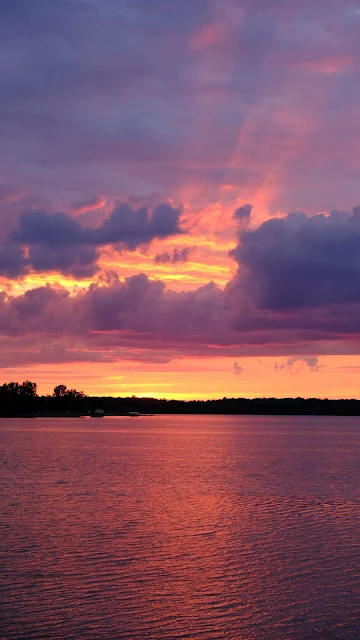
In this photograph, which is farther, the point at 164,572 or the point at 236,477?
the point at 236,477

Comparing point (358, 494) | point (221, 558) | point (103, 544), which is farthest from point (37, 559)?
point (358, 494)

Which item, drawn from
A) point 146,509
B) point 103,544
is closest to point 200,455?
point 146,509

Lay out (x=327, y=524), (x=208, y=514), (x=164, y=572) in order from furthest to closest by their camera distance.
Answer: (x=208, y=514), (x=327, y=524), (x=164, y=572)

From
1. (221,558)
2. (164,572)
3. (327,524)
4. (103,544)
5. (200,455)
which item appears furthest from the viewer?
(200,455)

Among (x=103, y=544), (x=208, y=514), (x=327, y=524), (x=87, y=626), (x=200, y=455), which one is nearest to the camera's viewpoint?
(x=87, y=626)

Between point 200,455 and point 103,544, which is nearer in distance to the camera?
point 103,544

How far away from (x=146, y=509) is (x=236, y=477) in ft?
111

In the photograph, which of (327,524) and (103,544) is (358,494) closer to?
(327,524)

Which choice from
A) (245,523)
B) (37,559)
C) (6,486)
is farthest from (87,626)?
(6,486)

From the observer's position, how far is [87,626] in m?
28.8

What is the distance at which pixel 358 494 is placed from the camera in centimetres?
7562

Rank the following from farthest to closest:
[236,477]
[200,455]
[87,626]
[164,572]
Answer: [200,455] → [236,477] → [164,572] → [87,626]

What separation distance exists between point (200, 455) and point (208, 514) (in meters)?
84.3

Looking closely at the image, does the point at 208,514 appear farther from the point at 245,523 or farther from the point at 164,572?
the point at 164,572
